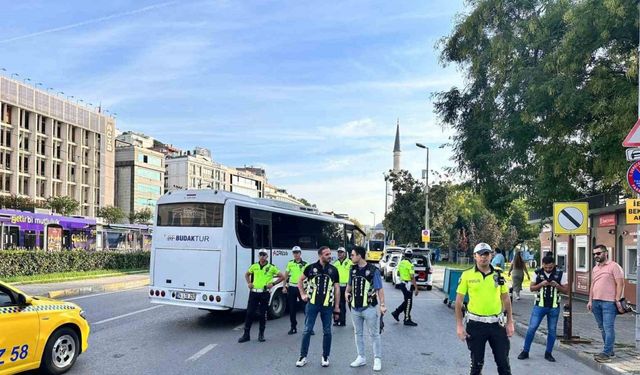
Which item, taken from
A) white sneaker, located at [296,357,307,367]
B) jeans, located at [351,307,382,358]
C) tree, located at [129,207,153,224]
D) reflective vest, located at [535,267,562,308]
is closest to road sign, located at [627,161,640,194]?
reflective vest, located at [535,267,562,308]

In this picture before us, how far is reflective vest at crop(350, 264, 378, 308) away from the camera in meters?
8.00

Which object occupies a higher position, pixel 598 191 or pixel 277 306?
pixel 598 191

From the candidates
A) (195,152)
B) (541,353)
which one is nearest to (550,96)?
(541,353)

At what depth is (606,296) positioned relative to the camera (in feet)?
29.6

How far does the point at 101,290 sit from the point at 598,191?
60.6ft

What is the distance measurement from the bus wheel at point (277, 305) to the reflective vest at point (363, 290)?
5.67m

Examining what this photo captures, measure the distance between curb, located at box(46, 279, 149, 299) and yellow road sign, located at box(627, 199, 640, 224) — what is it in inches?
639

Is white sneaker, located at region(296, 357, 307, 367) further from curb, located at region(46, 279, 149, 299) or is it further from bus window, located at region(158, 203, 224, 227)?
curb, located at region(46, 279, 149, 299)

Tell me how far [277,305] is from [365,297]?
6.13 m

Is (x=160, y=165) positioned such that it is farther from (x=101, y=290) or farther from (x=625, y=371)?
(x=625, y=371)

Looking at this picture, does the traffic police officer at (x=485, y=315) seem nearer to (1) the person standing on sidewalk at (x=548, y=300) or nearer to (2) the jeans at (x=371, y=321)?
(2) the jeans at (x=371, y=321)

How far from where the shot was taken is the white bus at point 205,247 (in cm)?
1167

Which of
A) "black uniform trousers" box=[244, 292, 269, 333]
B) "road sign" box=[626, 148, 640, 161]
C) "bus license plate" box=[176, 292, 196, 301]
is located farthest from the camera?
"bus license plate" box=[176, 292, 196, 301]

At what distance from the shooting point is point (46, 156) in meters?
87.5
